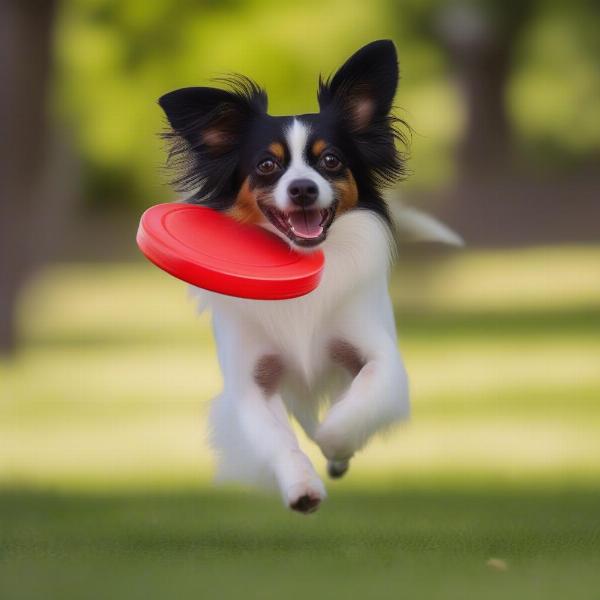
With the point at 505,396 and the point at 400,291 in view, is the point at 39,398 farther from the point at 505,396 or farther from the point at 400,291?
the point at 400,291

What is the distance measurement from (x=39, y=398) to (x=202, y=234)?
753cm

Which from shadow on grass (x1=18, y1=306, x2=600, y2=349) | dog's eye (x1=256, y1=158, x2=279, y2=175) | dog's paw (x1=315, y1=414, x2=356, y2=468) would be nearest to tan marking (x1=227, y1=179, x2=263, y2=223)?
dog's eye (x1=256, y1=158, x2=279, y2=175)

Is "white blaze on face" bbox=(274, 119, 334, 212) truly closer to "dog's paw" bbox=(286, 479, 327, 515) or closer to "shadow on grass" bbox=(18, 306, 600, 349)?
"dog's paw" bbox=(286, 479, 327, 515)

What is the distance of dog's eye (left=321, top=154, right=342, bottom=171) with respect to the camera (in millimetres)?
5090

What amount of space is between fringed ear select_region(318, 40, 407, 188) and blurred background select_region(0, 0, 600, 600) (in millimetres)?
860

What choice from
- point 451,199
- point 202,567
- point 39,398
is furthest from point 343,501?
point 451,199

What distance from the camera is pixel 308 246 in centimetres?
509

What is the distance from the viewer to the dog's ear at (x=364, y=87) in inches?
210

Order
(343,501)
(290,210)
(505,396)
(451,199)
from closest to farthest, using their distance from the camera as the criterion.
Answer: (290,210) < (343,501) < (505,396) < (451,199)

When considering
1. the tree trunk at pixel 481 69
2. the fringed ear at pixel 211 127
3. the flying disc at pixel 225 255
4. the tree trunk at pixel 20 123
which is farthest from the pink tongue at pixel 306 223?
the tree trunk at pixel 481 69

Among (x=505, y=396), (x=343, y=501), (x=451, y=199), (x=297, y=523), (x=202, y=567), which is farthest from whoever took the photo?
(x=451, y=199)

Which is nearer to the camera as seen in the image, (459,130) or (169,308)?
(169,308)

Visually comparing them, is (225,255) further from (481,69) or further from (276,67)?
(481,69)

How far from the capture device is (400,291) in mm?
21297
